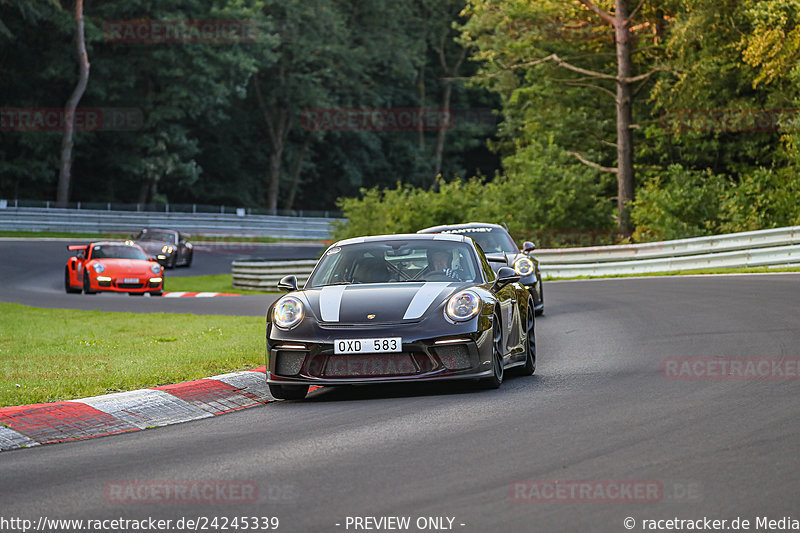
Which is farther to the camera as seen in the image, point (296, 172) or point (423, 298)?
point (296, 172)

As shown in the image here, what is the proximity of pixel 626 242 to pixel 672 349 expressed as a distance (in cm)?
2192

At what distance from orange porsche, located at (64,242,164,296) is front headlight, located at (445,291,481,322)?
63.8ft

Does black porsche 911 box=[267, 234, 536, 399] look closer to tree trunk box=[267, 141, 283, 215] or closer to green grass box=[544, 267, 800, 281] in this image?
green grass box=[544, 267, 800, 281]

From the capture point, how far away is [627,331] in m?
14.3

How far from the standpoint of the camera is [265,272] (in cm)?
3131

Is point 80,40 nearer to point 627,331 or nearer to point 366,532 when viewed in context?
point 627,331

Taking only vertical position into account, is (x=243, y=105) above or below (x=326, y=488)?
above

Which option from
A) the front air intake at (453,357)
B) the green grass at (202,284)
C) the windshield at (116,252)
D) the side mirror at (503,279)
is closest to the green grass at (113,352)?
the front air intake at (453,357)

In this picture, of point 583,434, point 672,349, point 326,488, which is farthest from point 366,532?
point 672,349

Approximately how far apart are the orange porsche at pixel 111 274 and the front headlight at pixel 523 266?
13.0 metres

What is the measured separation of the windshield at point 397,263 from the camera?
34.6 ft

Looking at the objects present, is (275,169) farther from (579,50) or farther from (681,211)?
(681,211)

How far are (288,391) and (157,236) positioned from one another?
1336 inches

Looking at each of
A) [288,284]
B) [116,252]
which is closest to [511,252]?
[288,284]
